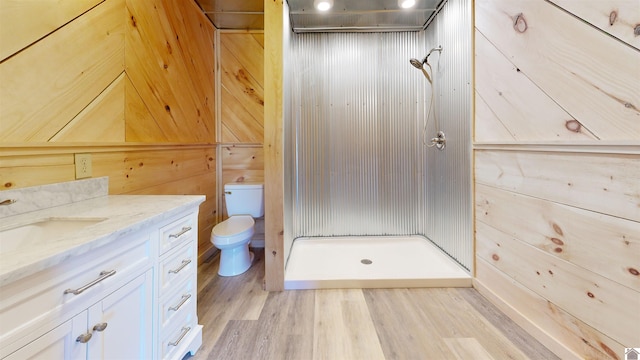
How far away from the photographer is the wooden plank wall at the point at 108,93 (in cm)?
106

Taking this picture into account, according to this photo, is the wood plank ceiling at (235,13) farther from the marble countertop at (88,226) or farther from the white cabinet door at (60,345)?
the white cabinet door at (60,345)

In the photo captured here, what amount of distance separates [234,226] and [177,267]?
1095 mm

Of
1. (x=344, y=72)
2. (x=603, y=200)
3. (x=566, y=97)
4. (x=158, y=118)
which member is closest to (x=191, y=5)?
(x=158, y=118)

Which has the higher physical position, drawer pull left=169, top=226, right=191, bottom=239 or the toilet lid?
drawer pull left=169, top=226, right=191, bottom=239

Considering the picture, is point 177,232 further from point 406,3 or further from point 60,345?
point 406,3

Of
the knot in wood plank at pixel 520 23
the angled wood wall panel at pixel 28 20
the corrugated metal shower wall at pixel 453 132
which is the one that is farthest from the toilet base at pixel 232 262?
the knot in wood plank at pixel 520 23

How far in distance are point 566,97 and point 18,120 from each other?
2420 mm

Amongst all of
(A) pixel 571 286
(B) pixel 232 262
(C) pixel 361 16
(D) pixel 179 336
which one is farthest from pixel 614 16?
(B) pixel 232 262

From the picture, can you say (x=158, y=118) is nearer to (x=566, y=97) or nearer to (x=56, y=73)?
(x=56, y=73)

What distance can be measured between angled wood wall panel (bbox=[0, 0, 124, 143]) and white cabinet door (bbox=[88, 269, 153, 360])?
79 centimetres

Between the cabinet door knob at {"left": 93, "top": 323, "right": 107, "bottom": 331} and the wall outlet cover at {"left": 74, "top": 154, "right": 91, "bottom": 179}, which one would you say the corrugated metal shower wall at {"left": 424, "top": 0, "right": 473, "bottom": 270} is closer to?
the cabinet door knob at {"left": 93, "top": 323, "right": 107, "bottom": 331}

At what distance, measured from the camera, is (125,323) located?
91 cm

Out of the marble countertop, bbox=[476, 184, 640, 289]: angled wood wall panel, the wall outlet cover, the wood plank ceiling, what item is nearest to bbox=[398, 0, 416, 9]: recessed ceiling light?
the wood plank ceiling

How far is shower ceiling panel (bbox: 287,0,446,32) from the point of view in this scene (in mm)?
2346
